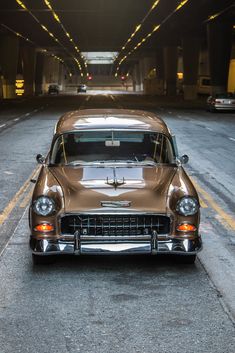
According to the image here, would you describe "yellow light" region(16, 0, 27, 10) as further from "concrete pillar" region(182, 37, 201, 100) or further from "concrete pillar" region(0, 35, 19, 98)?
"concrete pillar" region(182, 37, 201, 100)

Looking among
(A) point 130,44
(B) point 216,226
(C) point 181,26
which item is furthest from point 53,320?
(A) point 130,44

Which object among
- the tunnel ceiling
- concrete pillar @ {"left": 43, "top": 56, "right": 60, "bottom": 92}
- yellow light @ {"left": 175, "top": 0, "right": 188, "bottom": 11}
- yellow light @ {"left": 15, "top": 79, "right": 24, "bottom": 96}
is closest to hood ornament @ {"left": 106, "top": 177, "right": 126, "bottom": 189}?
the tunnel ceiling

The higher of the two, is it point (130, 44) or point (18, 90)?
point (130, 44)

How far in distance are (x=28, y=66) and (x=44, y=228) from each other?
93.9 metres

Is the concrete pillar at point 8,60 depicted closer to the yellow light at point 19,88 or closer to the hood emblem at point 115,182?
the yellow light at point 19,88

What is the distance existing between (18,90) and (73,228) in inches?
3528

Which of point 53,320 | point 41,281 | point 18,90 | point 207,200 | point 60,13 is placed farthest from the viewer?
point 18,90

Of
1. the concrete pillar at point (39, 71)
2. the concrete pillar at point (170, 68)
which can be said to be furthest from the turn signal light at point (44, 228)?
the concrete pillar at point (39, 71)

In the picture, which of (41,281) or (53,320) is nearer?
(53,320)

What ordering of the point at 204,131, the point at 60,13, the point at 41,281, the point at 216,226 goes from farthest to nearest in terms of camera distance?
the point at 60,13 < the point at 204,131 < the point at 216,226 < the point at 41,281

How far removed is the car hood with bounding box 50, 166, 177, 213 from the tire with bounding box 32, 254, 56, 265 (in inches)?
26.6

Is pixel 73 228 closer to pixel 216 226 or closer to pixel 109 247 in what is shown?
pixel 109 247

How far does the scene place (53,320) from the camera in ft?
17.2

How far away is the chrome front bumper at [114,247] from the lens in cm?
630
